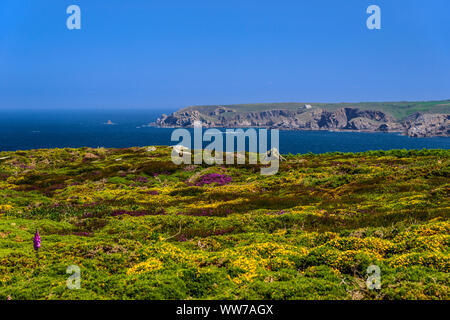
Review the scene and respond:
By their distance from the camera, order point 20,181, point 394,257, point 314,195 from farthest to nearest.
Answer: point 20,181 < point 314,195 < point 394,257

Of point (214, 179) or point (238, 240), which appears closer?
point (238, 240)

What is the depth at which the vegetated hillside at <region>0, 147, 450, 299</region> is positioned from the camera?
11.2 metres

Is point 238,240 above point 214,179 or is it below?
above

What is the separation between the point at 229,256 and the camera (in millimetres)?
14297

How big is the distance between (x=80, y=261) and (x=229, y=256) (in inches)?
293

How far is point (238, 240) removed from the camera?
724 inches

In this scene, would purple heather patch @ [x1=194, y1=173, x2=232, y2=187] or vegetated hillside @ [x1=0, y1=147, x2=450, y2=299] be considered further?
purple heather patch @ [x1=194, y1=173, x2=232, y2=187]

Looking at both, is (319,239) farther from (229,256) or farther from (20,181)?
(20,181)

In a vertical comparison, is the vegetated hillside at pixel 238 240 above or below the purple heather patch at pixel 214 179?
above

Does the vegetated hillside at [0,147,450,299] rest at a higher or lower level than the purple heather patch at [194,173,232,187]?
higher

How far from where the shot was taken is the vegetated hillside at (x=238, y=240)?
1124 cm

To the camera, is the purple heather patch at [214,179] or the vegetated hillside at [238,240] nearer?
the vegetated hillside at [238,240]

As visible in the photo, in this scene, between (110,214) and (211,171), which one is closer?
(110,214)
